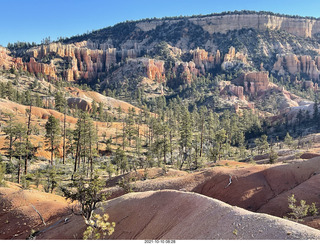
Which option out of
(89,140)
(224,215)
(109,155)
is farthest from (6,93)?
(224,215)

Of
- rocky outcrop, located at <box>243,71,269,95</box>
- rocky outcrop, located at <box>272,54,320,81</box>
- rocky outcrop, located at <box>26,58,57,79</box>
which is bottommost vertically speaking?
rocky outcrop, located at <box>243,71,269,95</box>

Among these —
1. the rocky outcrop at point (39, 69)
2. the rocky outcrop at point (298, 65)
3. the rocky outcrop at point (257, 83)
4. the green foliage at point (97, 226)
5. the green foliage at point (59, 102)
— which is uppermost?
the rocky outcrop at point (298, 65)

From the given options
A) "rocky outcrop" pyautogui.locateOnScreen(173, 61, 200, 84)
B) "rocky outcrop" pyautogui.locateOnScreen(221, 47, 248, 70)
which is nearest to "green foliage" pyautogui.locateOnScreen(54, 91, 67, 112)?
"rocky outcrop" pyautogui.locateOnScreen(173, 61, 200, 84)

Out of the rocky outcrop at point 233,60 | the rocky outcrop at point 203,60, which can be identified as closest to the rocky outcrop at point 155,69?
the rocky outcrop at point 203,60

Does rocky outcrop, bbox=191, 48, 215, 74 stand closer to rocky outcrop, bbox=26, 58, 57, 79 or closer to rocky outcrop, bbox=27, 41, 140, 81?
rocky outcrop, bbox=27, 41, 140, 81

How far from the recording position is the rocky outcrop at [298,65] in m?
170

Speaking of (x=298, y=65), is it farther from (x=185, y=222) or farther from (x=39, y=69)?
(x=185, y=222)

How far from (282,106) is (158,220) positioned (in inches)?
5057

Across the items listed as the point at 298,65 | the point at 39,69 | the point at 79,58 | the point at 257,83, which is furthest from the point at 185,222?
the point at 298,65

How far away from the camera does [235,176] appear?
2362 centimetres

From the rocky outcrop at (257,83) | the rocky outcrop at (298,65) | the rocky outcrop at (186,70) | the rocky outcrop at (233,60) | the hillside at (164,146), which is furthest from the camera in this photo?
the rocky outcrop at (298,65)

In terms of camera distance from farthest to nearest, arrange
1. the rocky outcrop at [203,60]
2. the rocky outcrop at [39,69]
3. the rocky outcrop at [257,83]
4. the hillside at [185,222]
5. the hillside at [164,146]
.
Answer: the rocky outcrop at [203,60], the rocky outcrop at [39,69], the rocky outcrop at [257,83], the hillside at [164,146], the hillside at [185,222]

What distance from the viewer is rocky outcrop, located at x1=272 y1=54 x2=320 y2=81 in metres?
170

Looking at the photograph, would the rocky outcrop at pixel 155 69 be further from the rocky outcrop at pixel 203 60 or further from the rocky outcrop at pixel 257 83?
the rocky outcrop at pixel 257 83
